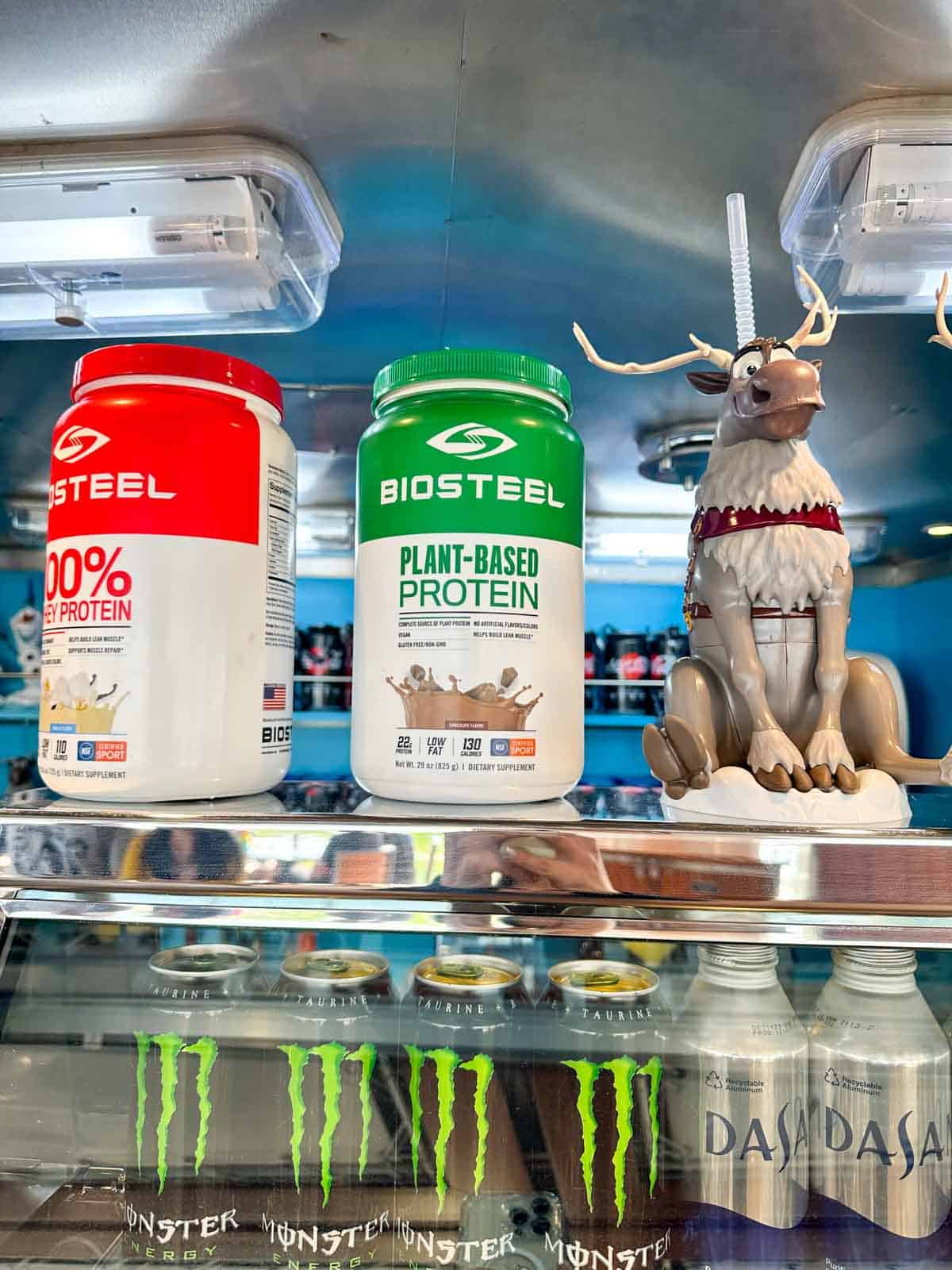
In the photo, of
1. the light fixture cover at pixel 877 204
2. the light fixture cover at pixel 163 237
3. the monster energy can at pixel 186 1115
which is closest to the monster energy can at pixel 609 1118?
the monster energy can at pixel 186 1115

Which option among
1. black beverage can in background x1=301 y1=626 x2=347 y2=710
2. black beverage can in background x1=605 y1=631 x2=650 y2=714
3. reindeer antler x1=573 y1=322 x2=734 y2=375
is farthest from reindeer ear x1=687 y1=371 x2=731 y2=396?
black beverage can in background x1=301 y1=626 x2=347 y2=710

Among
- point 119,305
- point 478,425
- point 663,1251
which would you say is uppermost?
point 119,305

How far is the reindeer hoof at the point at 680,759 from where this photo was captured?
546mm

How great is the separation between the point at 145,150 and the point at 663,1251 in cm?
108

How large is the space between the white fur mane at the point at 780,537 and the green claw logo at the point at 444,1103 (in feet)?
1.21

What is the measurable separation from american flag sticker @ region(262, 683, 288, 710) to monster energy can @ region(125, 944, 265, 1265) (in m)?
0.20

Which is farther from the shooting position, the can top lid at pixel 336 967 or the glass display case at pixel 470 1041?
the can top lid at pixel 336 967

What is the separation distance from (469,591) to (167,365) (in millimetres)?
237

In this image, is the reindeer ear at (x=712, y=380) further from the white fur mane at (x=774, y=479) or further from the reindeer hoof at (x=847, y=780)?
the reindeer hoof at (x=847, y=780)

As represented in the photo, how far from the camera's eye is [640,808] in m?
0.56

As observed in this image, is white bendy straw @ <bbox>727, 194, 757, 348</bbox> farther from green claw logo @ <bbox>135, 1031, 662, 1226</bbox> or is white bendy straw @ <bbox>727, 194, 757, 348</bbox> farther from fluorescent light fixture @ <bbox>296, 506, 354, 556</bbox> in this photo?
fluorescent light fixture @ <bbox>296, 506, 354, 556</bbox>

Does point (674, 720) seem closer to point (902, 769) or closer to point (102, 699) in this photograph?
point (902, 769)

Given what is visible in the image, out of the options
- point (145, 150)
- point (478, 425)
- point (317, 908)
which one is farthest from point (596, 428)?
point (317, 908)

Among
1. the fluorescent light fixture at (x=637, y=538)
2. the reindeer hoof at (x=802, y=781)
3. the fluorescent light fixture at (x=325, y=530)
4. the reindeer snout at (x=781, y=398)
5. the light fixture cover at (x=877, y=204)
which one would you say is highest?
the fluorescent light fixture at (x=325, y=530)
